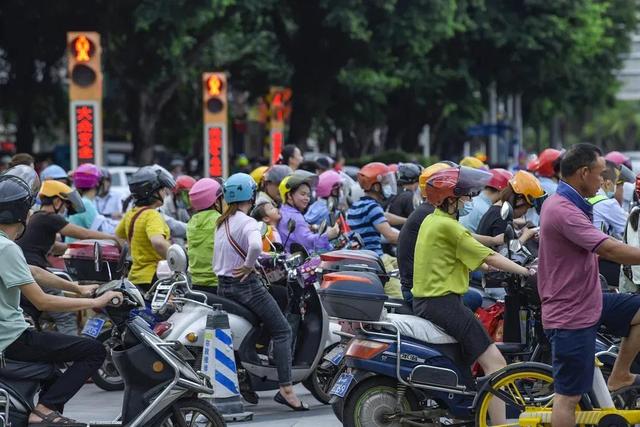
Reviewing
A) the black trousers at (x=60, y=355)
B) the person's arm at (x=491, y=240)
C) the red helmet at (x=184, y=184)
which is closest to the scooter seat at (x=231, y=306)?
the person's arm at (x=491, y=240)

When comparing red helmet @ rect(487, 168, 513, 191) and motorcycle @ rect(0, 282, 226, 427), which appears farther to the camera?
red helmet @ rect(487, 168, 513, 191)

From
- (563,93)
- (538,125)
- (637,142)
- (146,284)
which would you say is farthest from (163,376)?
(637,142)

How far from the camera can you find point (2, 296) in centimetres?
726

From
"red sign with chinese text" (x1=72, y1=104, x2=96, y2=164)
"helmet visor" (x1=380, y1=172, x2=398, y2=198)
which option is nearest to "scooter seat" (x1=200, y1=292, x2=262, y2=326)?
"helmet visor" (x1=380, y1=172, x2=398, y2=198)

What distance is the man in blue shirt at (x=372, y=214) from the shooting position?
39.2 ft

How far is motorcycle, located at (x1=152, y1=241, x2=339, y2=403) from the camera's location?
9.74 m

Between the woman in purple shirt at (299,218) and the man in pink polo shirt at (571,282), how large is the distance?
386cm

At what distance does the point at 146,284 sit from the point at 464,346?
3729 mm

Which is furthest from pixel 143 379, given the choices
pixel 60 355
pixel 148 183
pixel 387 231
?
pixel 387 231

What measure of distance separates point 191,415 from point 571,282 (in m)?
2.13

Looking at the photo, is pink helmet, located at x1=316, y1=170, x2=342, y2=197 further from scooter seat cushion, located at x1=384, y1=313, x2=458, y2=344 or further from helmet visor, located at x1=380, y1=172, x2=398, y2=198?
scooter seat cushion, located at x1=384, y1=313, x2=458, y2=344

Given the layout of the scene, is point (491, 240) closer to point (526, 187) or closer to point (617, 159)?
point (526, 187)

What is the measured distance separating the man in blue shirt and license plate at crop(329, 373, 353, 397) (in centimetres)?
365

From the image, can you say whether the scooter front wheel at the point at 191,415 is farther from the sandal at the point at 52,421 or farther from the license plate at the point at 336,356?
the license plate at the point at 336,356
